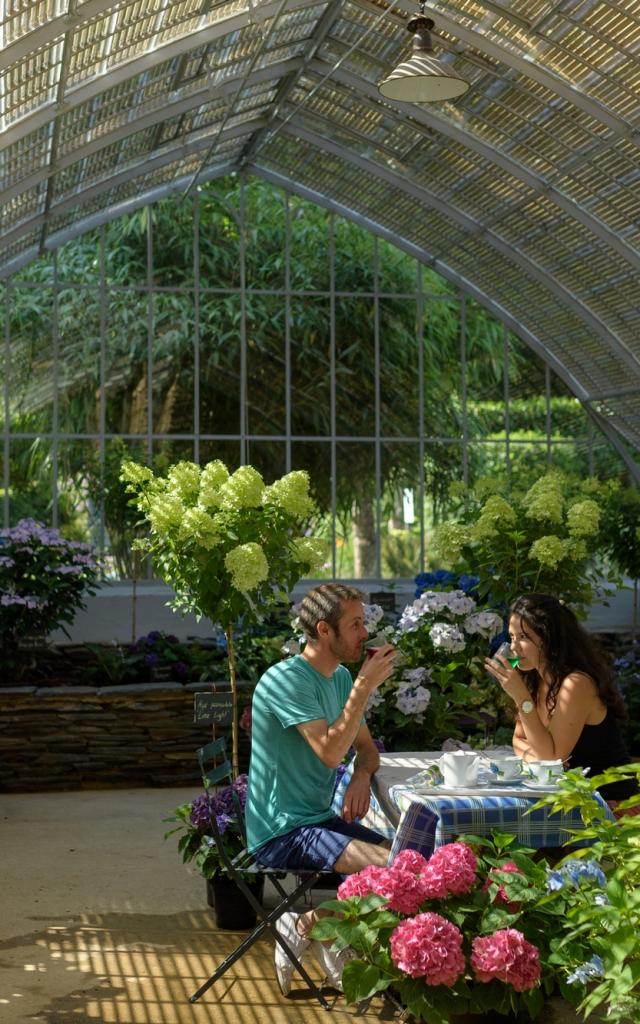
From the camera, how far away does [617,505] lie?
10.8 meters

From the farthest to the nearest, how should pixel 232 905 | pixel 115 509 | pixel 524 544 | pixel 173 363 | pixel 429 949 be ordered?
1. pixel 173 363
2. pixel 115 509
3. pixel 524 544
4. pixel 232 905
5. pixel 429 949

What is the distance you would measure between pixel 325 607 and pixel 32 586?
5.05 m

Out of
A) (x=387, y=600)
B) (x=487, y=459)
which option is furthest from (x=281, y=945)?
(x=487, y=459)

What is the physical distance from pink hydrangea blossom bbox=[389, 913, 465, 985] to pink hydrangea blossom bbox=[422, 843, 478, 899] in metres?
0.11

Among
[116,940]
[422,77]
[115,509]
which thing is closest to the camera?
[116,940]

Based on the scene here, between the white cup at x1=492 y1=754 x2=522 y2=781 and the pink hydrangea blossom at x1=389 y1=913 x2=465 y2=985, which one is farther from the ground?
the white cup at x1=492 y1=754 x2=522 y2=781

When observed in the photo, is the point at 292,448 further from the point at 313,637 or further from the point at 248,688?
the point at 313,637

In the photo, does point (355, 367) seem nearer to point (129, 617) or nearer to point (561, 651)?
point (129, 617)

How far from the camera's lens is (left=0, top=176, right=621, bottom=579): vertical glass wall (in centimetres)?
1189

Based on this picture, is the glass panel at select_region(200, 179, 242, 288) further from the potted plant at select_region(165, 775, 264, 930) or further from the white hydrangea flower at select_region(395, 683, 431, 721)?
the potted plant at select_region(165, 775, 264, 930)

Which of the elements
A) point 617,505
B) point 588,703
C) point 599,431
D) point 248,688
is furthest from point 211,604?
point 599,431

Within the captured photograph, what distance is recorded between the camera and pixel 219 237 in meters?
12.3

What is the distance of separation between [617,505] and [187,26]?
5.19 m

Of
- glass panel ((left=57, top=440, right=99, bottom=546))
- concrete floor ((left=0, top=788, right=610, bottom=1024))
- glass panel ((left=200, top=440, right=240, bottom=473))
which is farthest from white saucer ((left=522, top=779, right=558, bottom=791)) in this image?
glass panel ((left=200, top=440, right=240, bottom=473))
